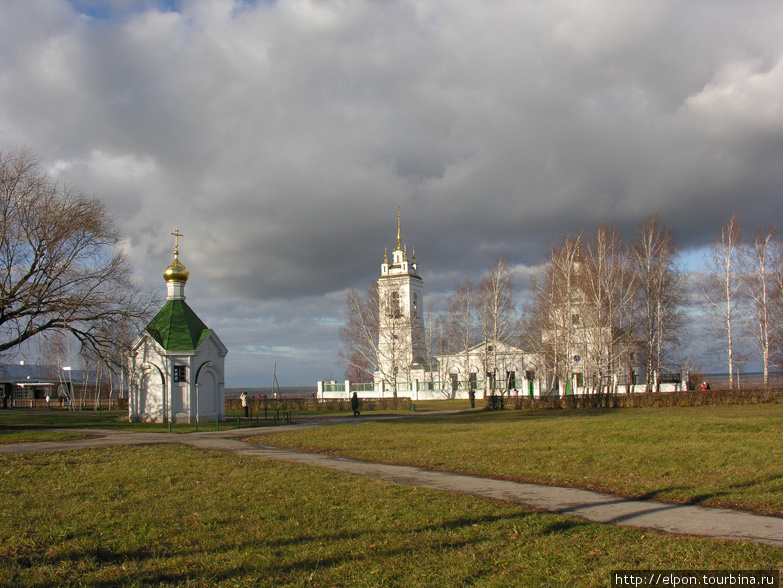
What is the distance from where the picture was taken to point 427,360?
2611 inches

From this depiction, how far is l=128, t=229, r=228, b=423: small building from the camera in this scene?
30.2 metres

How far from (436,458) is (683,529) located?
7.32 meters

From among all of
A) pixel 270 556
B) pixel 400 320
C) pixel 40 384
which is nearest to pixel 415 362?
pixel 400 320

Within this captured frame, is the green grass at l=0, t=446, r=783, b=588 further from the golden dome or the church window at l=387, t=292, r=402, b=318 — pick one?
the church window at l=387, t=292, r=402, b=318

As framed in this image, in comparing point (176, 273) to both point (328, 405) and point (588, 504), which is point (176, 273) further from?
point (588, 504)

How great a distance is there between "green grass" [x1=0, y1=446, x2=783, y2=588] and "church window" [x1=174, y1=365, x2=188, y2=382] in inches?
Answer: 804

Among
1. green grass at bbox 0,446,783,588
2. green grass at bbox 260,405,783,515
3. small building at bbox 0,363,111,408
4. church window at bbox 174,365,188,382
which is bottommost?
small building at bbox 0,363,111,408

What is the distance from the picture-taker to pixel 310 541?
677cm

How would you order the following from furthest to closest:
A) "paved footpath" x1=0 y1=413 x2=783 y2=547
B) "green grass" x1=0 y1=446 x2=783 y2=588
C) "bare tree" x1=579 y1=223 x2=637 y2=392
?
"bare tree" x1=579 y1=223 x2=637 y2=392 < "paved footpath" x1=0 y1=413 x2=783 y2=547 < "green grass" x1=0 y1=446 x2=783 y2=588

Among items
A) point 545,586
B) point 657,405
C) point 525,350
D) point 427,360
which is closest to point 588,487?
point 545,586

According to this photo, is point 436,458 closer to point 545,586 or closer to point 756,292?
point 545,586

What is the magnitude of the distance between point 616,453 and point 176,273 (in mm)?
25920

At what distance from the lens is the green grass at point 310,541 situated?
5625 mm

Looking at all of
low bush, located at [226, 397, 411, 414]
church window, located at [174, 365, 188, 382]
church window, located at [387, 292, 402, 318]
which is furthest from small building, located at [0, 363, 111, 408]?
church window, located at [174, 365, 188, 382]
